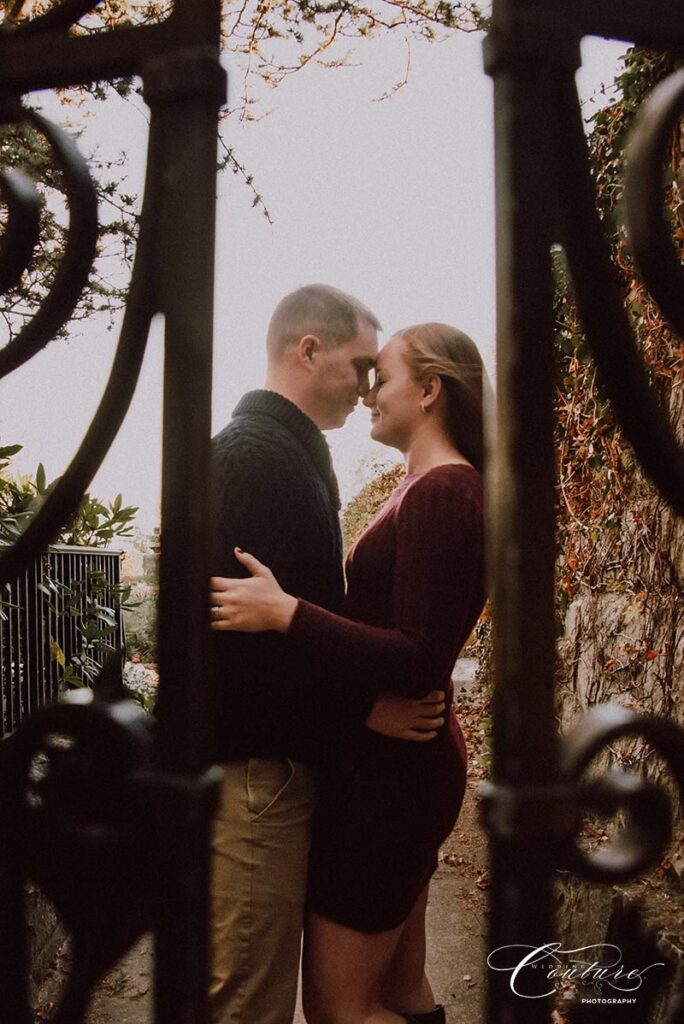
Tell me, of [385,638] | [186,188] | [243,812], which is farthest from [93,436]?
[243,812]

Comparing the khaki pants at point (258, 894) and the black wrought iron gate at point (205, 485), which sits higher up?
the black wrought iron gate at point (205, 485)

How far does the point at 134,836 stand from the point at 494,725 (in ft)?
0.97

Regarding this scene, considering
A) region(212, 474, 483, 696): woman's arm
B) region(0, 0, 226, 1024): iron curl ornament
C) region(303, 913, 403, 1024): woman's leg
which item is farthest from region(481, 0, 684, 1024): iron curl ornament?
region(303, 913, 403, 1024): woman's leg

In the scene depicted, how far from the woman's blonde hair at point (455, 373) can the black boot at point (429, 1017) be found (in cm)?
153

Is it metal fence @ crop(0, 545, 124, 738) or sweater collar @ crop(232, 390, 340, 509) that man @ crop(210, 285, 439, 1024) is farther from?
metal fence @ crop(0, 545, 124, 738)

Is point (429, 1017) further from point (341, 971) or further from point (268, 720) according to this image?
point (268, 720)

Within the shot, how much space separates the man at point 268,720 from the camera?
→ 1.71 metres

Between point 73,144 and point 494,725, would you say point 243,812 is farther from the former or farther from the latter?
point 73,144

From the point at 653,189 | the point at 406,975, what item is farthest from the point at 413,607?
the point at 653,189

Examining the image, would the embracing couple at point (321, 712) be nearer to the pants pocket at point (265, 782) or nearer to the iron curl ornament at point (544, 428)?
the pants pocket at point (265, 782)

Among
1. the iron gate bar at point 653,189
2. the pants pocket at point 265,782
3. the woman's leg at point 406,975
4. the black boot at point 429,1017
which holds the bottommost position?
the black boot at point 429,1017

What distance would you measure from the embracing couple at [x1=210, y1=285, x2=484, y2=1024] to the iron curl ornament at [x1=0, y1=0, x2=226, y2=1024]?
36.1 inches

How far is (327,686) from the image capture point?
1.78 meters

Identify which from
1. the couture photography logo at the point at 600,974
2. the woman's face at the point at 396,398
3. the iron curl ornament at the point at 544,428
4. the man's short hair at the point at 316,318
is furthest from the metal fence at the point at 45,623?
the iron curl ornament at the point at 544,428
